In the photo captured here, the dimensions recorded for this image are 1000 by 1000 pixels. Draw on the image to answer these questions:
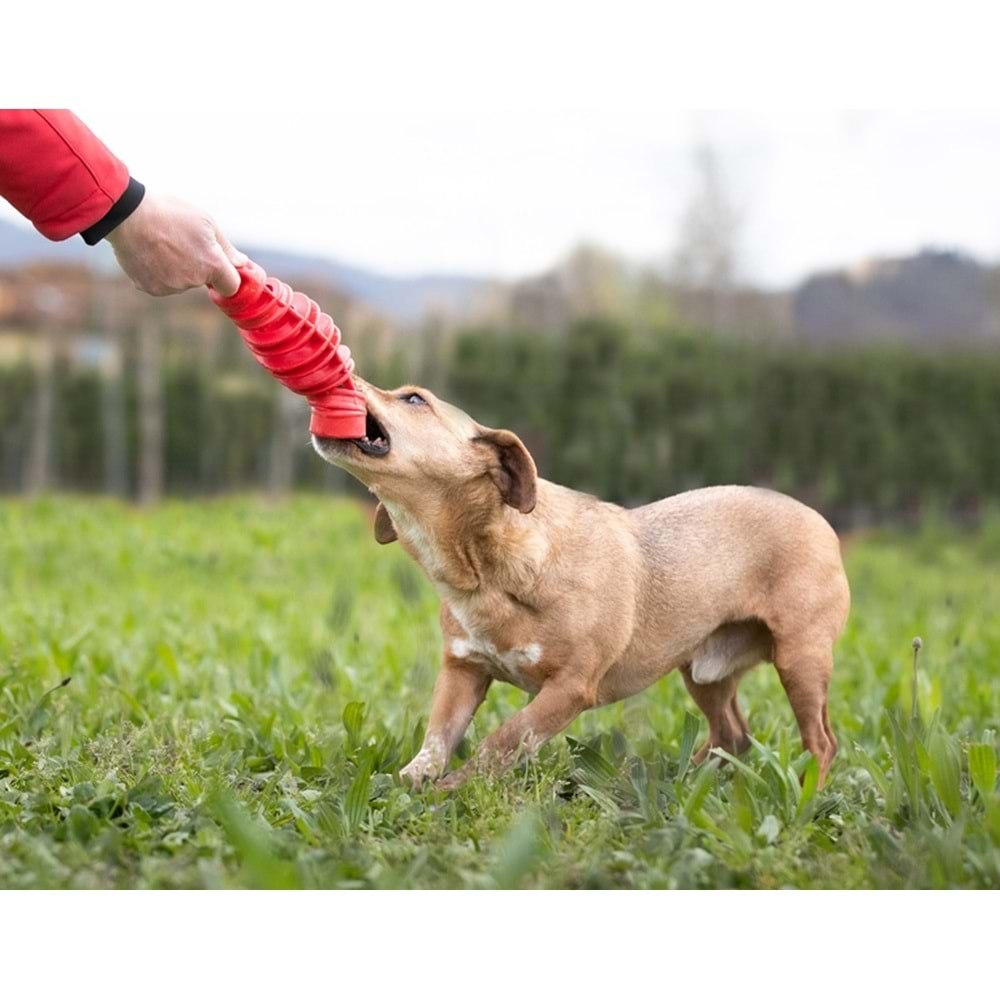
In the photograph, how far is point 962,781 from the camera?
4051 millimetres

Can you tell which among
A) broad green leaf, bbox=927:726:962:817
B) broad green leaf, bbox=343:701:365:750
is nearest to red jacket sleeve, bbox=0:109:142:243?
broad green leaf, bbox=343:701:365:750

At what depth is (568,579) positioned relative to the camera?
4.04 metres

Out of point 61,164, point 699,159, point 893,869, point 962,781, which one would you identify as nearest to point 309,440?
point 61,164

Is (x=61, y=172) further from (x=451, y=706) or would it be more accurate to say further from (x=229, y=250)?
(x=451, y=706)

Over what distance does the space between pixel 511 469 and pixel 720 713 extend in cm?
148

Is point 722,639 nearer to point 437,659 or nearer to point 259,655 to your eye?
point 437,659

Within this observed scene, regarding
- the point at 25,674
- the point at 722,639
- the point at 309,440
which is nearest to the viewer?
the point at 309,440

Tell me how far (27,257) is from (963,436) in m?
11.1

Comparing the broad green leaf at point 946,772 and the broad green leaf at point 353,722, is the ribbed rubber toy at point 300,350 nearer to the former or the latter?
the broad green leaf at point 353,722

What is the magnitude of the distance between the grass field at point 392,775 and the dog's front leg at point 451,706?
0.18 meters

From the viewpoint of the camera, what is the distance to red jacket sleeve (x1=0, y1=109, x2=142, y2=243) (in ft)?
11.7

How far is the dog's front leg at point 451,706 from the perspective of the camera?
416 cm

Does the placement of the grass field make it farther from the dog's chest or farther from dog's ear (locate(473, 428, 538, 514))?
dog's ear (locate(473, 428, 538, 514))

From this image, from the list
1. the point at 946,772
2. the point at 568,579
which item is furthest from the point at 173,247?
the point at 946,772
